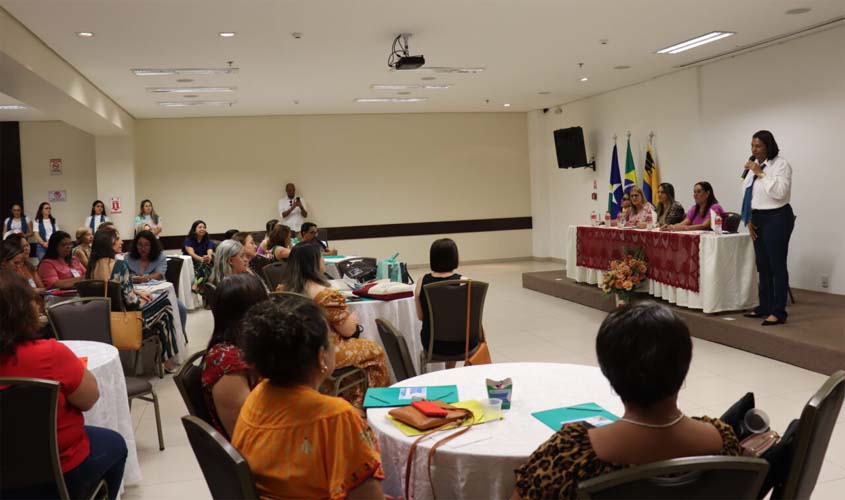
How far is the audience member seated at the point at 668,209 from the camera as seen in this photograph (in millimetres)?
8047

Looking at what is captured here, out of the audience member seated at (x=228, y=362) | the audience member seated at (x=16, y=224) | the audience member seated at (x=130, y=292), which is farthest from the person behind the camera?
the audience member seated at (x=16, y=224)

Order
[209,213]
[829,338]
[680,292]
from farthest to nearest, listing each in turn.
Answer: [209,213], [680,292], [829,338]

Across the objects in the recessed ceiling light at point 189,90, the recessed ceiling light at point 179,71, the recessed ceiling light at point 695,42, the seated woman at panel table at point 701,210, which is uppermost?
the recessed ceiling light at point 695,42

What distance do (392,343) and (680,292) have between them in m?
4.81

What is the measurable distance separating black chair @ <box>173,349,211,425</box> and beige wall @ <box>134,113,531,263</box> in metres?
11.9

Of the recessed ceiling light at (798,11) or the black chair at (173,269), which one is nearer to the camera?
the recessed ceiling light at (798,11)

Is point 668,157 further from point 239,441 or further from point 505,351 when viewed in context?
point 239,441

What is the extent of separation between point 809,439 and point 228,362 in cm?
187

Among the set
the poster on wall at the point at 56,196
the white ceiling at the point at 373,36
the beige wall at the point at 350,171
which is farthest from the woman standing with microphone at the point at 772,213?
the poster on wall at the point at 56,196

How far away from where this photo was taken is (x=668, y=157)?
1105 centimetres

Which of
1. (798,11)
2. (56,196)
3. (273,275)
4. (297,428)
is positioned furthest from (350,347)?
(56,196)

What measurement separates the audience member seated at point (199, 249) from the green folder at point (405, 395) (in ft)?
25.1

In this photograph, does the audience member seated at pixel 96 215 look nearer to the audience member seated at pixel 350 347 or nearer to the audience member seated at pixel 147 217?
the audience member seated at pixel 147 217

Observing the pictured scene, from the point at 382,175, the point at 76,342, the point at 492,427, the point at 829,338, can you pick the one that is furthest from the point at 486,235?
the point at 492,427
